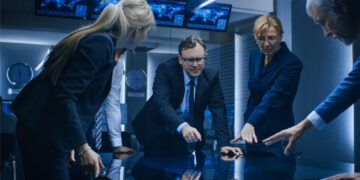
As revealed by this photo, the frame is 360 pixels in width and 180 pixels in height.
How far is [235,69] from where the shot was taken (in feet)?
18.2

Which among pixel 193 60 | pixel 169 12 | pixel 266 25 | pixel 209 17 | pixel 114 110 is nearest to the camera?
pixel 266 25

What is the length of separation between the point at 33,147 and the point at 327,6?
1018 millimetres

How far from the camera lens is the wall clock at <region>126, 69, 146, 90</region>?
5.17 m

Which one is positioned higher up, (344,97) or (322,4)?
(322,4)

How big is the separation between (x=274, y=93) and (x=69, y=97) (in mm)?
1243

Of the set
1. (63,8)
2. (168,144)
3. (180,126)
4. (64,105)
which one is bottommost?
(168,144)

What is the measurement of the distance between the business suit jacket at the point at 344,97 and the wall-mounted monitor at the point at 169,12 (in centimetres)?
357

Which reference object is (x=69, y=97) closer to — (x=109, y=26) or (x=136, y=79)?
(x=109, y=26)

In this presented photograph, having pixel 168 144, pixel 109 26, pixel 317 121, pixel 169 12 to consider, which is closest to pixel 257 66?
pixel 168 144

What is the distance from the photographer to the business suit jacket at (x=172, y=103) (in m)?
2.21

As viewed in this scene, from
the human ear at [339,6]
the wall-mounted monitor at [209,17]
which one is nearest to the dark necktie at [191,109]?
the human ear at [339,6]

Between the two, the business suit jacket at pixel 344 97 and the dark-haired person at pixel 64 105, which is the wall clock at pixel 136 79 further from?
the business suit jacket at pixel 344 97

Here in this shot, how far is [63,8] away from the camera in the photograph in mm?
4203

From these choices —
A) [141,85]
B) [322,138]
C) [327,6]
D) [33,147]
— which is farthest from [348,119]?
[33,147]
